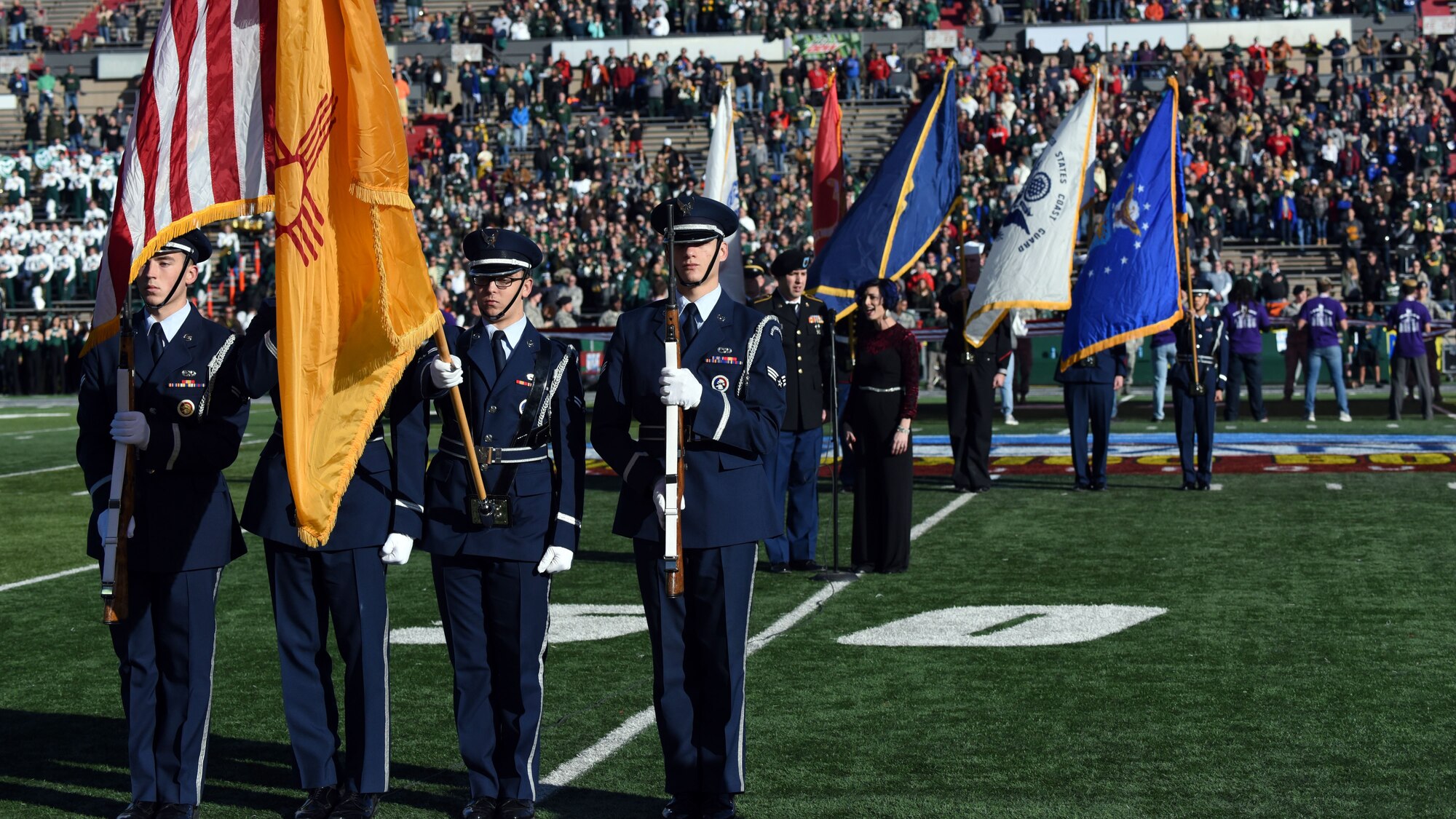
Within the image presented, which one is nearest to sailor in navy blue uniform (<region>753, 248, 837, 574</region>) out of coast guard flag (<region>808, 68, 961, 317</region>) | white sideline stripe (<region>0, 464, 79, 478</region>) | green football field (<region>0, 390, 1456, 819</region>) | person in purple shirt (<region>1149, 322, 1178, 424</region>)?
green football field (<region>0, 390, 1456, 819</region>)

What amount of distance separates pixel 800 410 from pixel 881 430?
0.51 meters

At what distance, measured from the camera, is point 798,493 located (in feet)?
35.5

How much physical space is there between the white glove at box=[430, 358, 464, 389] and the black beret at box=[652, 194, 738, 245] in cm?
73

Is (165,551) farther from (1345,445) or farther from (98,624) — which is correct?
(1345,445)

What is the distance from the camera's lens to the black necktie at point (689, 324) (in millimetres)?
5590

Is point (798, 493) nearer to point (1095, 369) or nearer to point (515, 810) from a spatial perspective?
point (1095, 369)

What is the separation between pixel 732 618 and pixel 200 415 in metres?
1.72

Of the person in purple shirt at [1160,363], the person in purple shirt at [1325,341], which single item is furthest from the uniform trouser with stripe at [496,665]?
the person in purple shirt at [1325,341]

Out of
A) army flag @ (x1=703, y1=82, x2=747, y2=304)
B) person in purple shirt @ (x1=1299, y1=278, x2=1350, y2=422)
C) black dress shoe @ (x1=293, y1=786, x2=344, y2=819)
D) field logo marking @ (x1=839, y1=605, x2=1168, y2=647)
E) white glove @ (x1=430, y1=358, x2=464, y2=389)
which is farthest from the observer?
person in purple shirt @ (x1=1299, y1=278, x2=1350, y2=422)

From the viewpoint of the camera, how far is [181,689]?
219 inches

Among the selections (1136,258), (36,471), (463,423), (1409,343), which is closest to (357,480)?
(463,423)

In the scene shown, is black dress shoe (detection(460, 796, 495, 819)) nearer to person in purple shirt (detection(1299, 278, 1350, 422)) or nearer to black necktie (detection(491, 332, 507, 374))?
black necktie (detection(491, 332, 507, 374))

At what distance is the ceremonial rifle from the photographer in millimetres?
5355

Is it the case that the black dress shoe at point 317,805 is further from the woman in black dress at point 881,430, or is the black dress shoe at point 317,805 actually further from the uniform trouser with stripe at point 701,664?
the woman in black dress at point 881,430
